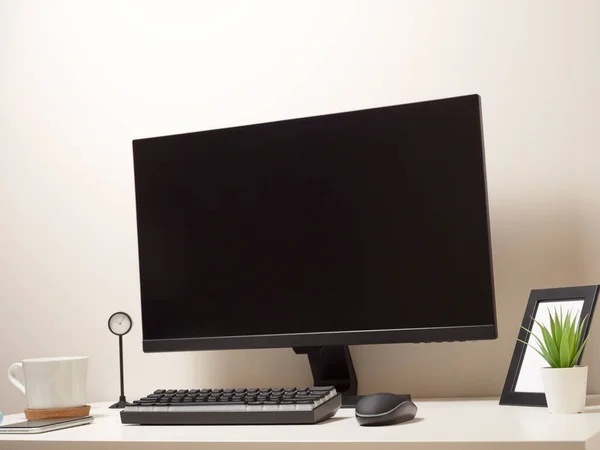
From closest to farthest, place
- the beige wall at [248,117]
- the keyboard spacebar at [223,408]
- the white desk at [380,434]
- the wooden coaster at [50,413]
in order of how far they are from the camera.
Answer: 1. the white desk at [380,434]
2. the keyboard spacebar at [223,408]
3. the wooden coaster at [50,413]
4. the beige wall at [248,117]

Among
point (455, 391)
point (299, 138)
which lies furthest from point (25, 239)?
point (455, 391)

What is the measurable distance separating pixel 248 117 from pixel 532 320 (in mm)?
910

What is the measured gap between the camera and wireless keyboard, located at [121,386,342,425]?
4.60 feet

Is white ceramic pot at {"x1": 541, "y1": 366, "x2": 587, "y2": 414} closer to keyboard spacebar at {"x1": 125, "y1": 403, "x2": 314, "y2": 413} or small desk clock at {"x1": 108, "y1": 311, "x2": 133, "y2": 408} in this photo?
keyboard spacebar at {"x1": 125, "y1": 403, "x2": 314, "y2": 413}

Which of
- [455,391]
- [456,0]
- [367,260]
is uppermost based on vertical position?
[456,0]

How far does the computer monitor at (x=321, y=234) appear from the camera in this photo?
1629 mm

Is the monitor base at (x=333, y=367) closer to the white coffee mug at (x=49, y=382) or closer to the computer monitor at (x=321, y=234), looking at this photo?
the computer monitor at (x=321, y=234)

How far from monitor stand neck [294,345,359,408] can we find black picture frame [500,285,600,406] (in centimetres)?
38

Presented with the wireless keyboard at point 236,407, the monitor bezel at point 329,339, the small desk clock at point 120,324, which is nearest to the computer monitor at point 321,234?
the monitor bezel at point 329,339

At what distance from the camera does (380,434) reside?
4.02 ft

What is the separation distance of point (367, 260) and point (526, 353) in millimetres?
373

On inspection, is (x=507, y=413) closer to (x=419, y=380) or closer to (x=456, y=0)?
(x=419, y=380)

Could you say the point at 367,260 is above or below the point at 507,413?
above

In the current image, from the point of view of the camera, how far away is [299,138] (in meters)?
1.79
